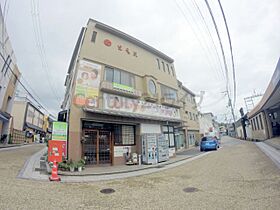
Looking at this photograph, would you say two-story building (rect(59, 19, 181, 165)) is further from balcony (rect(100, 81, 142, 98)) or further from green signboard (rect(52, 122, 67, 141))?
green signboard (rect(52, 122, 67, 141))

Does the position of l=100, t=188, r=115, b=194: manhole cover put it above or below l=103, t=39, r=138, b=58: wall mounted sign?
below

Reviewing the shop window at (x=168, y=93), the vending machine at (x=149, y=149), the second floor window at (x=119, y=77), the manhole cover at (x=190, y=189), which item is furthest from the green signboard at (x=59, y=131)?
the shop window at (x=168, y=93)

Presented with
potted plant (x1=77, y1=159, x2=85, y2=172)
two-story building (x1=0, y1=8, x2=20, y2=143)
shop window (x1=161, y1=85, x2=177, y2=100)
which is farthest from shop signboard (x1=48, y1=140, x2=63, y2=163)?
two-story building (x1=0, y1=8, x2=20, y2=143)

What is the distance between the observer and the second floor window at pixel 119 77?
12.7 metres

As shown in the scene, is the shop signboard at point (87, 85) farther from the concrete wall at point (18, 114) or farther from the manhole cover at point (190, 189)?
the concrete wall at point (18, 114)

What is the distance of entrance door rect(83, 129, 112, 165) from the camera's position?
10727 millimetres

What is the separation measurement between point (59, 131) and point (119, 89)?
5.01m

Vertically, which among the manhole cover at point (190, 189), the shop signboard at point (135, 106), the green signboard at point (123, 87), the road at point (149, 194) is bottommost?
the manhole cover at point (190, 189)

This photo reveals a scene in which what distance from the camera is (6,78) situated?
69.1 feet

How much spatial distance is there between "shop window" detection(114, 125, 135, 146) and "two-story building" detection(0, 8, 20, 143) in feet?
48.9

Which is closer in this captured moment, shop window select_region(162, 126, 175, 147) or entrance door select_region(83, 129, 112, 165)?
entrance door select_region(83, 129, 112, 165)

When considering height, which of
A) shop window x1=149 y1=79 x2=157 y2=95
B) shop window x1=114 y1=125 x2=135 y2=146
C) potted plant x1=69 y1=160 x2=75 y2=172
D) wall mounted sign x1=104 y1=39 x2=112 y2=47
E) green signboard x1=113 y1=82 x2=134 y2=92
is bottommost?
potted plant x1=69 y1=160 x2=75 y2=172

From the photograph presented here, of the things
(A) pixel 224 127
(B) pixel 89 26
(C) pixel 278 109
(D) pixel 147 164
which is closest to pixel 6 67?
(B) pixel 89 26

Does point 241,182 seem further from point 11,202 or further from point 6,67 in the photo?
point 6,67
